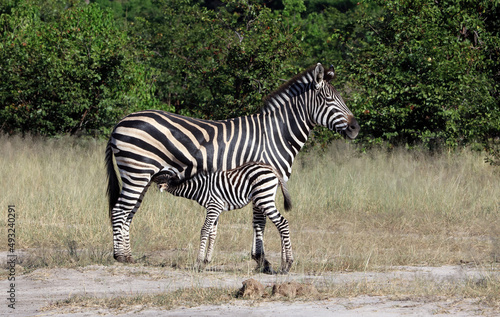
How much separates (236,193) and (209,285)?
130cm

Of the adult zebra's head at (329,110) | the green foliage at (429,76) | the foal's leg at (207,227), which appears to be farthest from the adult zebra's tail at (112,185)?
the green foliage at (429,76)

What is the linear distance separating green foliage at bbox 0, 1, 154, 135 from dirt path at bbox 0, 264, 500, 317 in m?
8.05

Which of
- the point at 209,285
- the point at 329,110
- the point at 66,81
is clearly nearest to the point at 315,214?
the point at 329,110

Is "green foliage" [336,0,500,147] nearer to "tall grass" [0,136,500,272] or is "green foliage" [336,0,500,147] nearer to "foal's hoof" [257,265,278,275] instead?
"tall grass" [0,136,500,272]

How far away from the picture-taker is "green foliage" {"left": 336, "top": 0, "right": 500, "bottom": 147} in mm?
14062

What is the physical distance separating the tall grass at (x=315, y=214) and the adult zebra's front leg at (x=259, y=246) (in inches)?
9.8

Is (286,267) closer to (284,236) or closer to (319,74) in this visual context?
(284,236)

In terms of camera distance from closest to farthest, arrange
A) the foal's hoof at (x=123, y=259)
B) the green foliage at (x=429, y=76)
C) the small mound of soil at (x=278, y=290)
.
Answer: the small mound of soil at (x=278, y=290), the foal's hoof at (x=123, y=259), the green foliage at (x=429, y=76)

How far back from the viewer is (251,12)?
1545 centimetres

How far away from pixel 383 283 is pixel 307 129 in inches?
91.7

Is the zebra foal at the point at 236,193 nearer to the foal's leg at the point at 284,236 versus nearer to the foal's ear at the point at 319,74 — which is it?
the foal's leg at the point at 284,236

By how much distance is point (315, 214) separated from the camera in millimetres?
10859

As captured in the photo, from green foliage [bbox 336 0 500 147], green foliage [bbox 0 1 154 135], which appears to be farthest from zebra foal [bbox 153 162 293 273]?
green foliage [bbox 0 1 154 135]

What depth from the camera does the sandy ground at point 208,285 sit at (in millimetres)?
5949
